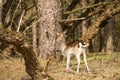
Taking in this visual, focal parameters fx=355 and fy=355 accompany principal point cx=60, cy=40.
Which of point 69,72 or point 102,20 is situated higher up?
point 102,20

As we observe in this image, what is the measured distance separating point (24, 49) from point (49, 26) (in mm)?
5088

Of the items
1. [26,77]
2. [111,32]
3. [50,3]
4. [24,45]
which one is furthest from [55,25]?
[111,32]

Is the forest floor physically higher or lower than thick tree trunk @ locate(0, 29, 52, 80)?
lower

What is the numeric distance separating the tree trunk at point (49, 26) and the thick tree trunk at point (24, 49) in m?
4.07

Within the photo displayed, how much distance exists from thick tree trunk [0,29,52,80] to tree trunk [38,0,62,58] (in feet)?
13.3

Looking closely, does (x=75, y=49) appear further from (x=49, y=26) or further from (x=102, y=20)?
(x=102, y=20)

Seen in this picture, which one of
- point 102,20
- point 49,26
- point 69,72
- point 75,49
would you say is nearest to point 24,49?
point 69,72

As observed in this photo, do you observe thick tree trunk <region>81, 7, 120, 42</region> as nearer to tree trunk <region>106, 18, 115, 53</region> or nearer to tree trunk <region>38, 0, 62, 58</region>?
tree trunk <region>38, 0, 62, 58</region>

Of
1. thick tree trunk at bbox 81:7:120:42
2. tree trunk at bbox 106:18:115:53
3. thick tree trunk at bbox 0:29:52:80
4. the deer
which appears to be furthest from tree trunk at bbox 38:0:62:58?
tree trunk at bbox 106:18:115:53

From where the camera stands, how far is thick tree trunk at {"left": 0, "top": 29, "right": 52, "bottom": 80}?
7270 millimetres

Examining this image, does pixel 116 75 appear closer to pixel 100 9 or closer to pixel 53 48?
pixel 53 48

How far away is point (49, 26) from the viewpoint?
12.6 metres

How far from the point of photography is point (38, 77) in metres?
8.49

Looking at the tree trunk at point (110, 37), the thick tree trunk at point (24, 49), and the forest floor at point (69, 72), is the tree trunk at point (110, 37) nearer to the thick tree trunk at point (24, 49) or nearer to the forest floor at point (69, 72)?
the forest floor at point (69, 72)
